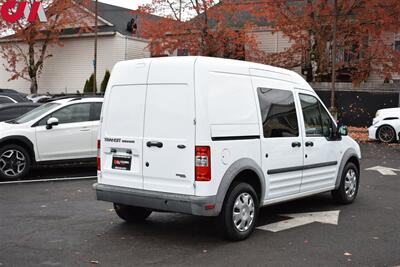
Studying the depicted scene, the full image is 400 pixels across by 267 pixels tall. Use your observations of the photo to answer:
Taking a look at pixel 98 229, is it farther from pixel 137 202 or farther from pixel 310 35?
pixel 310 35

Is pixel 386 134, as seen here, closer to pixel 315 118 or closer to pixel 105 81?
pixel 315 118

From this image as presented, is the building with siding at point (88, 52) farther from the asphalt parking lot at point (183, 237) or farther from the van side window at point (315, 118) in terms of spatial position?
the van side window at point (315, 118)

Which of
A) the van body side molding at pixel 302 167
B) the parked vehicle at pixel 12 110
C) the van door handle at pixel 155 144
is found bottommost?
the van body side molding at pixel 302 167

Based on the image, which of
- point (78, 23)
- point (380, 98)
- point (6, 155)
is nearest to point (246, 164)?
point (6, 155)

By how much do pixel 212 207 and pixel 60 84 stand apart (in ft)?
113

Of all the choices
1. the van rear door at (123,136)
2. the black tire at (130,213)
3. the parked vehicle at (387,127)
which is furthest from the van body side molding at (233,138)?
the parked vehicle at (387,127)

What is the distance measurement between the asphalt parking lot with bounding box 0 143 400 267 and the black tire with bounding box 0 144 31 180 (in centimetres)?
143

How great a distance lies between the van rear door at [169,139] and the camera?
6070 millimetres

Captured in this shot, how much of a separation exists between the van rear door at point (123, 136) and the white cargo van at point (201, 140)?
0.04ft

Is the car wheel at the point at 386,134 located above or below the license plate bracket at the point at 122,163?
below

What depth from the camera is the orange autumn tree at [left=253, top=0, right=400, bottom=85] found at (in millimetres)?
23078

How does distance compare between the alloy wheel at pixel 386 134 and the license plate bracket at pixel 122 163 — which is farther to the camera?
the alloy wheel at pixel 386 134

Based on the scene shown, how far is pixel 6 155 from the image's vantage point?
10.7 metres

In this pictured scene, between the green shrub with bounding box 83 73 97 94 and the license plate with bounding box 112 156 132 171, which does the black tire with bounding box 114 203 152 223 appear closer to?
the license plate with bounding box 112 156 132 171
